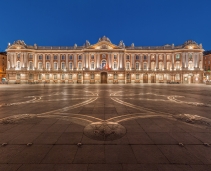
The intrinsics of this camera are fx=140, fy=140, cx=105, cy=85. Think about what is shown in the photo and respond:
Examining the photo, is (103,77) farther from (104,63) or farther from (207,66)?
(207,66)

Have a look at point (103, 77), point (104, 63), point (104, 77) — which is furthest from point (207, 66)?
point (103, 77)

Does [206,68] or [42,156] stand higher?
[206,68]

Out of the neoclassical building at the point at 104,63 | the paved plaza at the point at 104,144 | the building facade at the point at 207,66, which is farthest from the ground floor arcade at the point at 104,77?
the paved plaza at the point at 104,144

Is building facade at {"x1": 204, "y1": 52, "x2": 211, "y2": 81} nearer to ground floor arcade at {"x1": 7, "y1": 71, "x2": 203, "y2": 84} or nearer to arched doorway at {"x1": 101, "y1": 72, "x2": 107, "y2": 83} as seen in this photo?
ground floor arcade at {"x1": 7, "y1": 71, "x2": 203, "y2": 84}

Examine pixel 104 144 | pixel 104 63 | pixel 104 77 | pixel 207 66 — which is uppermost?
pixel 207 66

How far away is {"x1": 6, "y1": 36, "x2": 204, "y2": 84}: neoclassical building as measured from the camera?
57.6 m

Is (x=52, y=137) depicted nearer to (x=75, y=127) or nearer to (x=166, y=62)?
(x=75, y=127)

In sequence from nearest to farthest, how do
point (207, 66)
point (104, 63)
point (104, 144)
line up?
point (104, 144)
point (104, 63)
point (207, 66)

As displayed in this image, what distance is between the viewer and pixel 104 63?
192 ft

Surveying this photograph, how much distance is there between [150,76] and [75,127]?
59.1 metres

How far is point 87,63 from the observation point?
190 ft

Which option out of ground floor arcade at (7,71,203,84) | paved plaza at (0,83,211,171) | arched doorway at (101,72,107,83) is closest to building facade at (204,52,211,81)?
ground floor arcade at (7,71,203,84)

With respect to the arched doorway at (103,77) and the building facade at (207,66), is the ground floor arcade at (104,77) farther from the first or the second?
the building facade at (207,66)

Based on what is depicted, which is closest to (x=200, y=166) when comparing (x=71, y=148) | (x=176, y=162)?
(x=176, y=162)
